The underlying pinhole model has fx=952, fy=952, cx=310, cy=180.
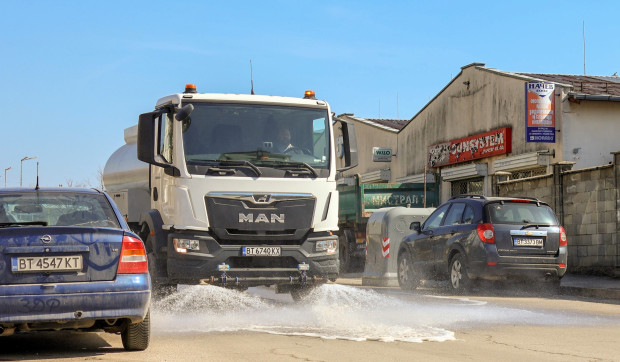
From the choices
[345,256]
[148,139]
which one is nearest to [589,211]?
[345,256]

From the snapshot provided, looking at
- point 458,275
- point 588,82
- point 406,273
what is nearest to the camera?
point 458,275

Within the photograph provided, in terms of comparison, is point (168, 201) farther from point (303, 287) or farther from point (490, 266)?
point (490, 266)

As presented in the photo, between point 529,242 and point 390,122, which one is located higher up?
point 390,122

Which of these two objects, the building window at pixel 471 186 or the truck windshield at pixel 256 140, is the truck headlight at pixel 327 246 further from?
the building window at pixel 471 186

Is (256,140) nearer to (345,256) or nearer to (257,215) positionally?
(257,215)

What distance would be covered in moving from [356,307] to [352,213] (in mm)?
15563

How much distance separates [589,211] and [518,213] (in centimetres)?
529

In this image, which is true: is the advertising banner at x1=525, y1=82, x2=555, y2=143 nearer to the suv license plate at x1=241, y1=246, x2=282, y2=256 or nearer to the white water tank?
the white water tank

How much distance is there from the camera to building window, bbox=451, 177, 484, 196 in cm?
3366

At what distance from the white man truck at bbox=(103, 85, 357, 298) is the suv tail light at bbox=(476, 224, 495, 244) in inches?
203

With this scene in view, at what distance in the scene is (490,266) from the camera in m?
16.5

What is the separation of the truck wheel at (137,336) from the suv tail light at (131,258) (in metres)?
0.43

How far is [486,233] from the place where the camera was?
16734mm

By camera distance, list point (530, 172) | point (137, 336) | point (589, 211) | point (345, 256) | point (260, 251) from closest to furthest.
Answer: point (137, 336), point (260, 251), point (589, 211), point (345, 256), point (530, 172)
